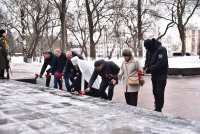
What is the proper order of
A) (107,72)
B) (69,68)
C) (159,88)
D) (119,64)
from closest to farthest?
1. (159,88)
2. (107,72)
3. (69,68)
4. (119,64)

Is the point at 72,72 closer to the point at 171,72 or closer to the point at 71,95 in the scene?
the point at 71,95

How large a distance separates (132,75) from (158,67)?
0.58 metres

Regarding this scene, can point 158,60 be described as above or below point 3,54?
below

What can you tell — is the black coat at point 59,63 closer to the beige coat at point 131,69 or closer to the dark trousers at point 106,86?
the dark trousers at point 106,86

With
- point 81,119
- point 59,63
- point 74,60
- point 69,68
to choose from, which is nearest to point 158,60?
point 74,60

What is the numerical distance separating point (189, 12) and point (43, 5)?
16799 millimetres

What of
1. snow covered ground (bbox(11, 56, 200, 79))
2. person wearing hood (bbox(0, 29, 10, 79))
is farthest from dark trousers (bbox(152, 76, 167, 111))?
snow covered ground (bbox(11, 56, 200, 79))

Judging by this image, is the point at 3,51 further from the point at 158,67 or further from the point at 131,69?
the point at 158,67

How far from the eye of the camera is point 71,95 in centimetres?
779

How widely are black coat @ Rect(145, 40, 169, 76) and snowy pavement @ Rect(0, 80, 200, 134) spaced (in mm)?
1351

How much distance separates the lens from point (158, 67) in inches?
284

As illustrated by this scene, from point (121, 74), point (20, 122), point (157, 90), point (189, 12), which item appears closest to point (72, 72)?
point (121, 74)

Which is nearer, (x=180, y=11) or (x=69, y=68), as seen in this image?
(x=69, y=68)

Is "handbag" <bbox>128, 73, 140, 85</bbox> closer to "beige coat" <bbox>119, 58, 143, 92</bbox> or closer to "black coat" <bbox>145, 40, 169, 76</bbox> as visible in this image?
"beige coat" <bbox>119, 58, 143, 92</bbox>
